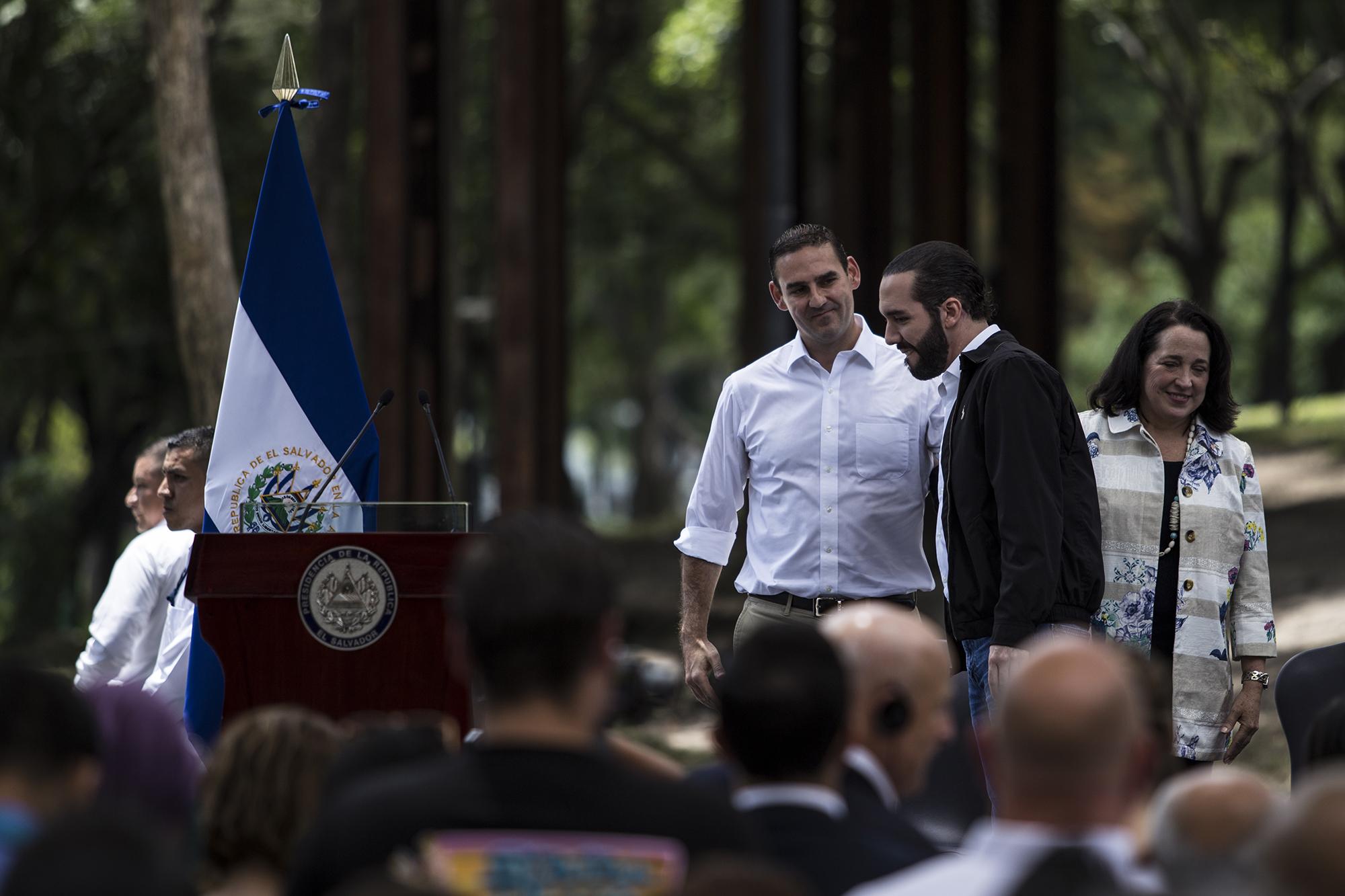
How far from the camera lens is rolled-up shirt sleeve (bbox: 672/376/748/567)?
615 cm

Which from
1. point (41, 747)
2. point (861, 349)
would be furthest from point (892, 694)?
point (861, 349)

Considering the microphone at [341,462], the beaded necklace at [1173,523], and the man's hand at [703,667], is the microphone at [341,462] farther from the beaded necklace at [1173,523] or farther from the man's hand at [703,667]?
the beaded necklace at [1173,523]

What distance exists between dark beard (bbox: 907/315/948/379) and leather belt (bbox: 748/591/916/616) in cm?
87

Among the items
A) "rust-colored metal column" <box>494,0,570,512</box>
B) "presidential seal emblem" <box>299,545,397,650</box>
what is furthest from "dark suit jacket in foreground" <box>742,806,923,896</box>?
"rust-colored metal column" <box>494,0,570,512</box>

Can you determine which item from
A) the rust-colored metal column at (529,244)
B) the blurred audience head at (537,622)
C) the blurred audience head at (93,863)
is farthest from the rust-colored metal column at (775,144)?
the blurred audience head at (93,863)

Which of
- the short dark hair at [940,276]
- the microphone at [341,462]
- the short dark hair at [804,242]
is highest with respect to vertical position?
the short dark hair at [804,242]

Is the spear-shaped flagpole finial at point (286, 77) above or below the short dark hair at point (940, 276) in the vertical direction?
above

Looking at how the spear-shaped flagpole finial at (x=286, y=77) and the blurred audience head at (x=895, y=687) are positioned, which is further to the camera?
the spear-shaped flagpole finial at (x=286, y=77)

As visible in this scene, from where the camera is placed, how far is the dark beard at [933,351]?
5414 millimetres

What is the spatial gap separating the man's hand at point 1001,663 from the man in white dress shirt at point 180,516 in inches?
115

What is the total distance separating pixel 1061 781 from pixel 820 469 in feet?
11.4

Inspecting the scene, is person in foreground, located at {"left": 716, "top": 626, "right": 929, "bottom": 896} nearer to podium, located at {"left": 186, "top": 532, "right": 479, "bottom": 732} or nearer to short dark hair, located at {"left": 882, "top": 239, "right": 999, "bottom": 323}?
podium, located at {"left": 186, "top": 532, "right": 479, "bottom": 732}

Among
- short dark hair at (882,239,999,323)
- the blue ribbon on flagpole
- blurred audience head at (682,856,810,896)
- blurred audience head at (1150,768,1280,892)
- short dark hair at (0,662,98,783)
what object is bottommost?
blurred audience head at (1150,768,1280,892)

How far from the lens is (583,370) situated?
37688mm
